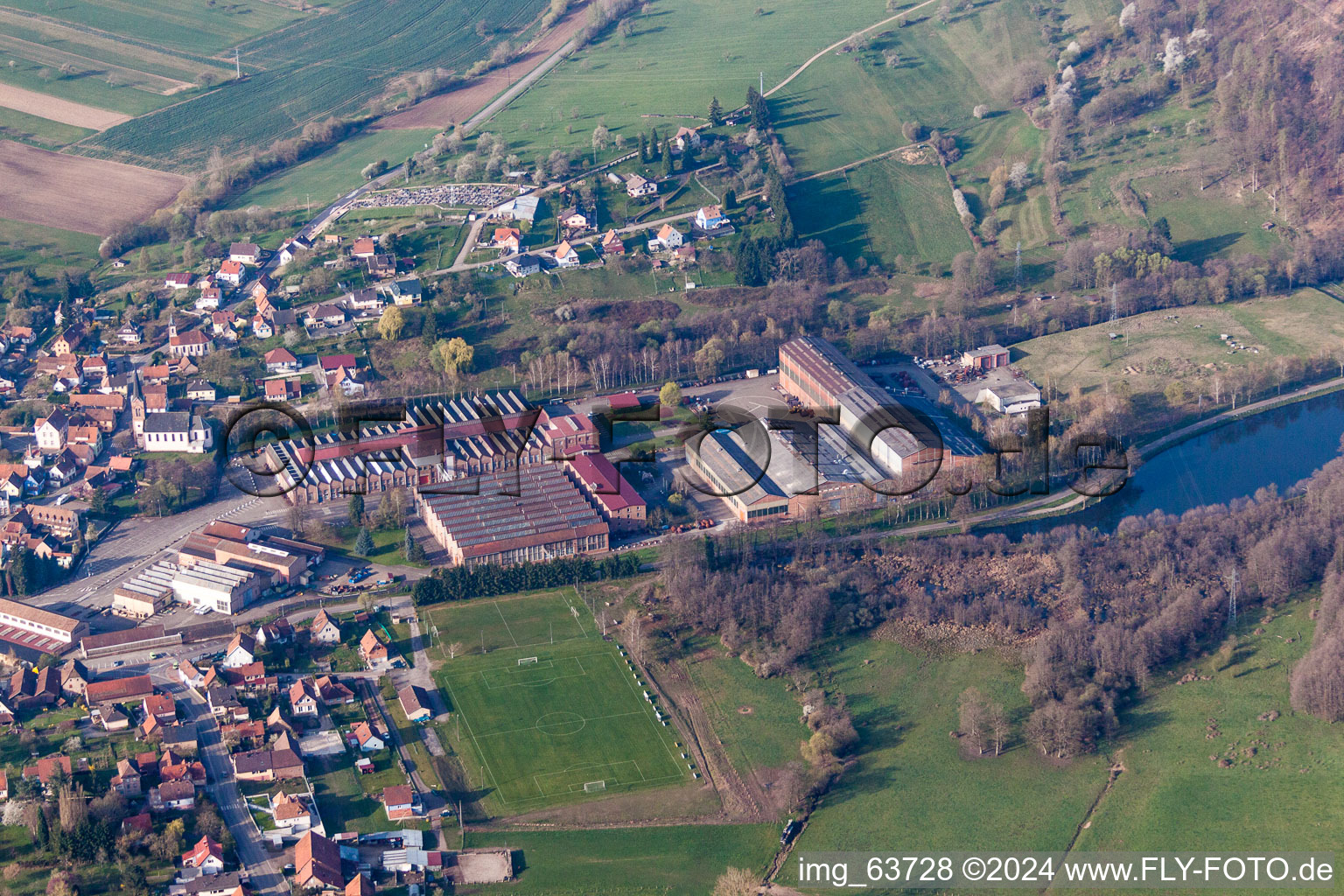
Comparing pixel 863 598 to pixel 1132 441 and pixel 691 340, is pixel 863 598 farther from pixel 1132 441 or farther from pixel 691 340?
pixel 691 340

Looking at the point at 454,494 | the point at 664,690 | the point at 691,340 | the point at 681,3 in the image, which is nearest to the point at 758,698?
the point at 664,690

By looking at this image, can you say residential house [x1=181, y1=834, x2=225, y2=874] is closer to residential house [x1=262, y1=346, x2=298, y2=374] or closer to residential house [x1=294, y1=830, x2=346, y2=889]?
residential house [x1=294, y1=830, x2=346, y2=889]

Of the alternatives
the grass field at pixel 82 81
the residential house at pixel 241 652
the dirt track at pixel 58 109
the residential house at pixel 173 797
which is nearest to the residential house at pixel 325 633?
the residential house at pixel 241 652

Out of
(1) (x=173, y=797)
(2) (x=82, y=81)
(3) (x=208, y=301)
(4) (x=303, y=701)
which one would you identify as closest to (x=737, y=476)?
(4) (x=303, y=701)

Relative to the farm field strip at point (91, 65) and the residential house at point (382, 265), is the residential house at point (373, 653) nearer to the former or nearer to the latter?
the residential house at point (382, 265)

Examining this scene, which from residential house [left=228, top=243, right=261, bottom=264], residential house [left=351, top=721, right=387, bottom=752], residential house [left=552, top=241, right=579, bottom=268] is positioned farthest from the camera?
residential house [left=228, top=243, right=261, bottom=264]

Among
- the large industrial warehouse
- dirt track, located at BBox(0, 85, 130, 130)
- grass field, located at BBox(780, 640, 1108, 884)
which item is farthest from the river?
dirt track, located at BBox(0, 85, 130, 130)
